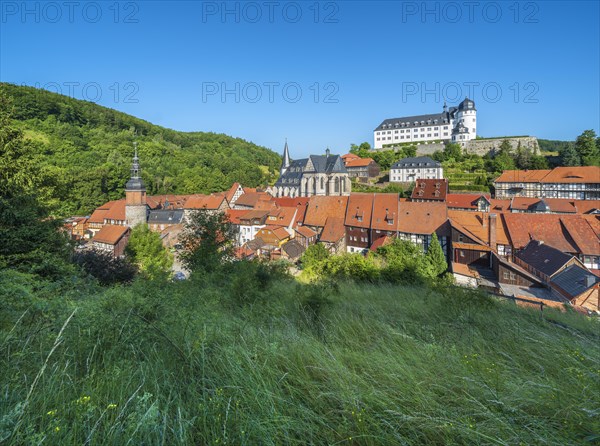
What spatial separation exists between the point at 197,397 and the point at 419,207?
36079mm

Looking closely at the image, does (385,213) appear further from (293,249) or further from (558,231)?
(558,231)

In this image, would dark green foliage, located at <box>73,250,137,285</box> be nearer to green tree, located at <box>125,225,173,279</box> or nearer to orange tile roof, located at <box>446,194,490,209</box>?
green tree, located at <box>125,225,173,279</box>

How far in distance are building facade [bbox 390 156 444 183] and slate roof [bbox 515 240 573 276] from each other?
143 feet

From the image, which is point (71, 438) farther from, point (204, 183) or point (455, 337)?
point (204, 183)

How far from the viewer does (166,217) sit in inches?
2076

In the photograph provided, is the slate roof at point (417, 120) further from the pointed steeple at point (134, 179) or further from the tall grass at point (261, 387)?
the tall grass at point (261, 387)

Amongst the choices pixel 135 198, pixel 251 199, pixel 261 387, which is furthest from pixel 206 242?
pixel 251 199

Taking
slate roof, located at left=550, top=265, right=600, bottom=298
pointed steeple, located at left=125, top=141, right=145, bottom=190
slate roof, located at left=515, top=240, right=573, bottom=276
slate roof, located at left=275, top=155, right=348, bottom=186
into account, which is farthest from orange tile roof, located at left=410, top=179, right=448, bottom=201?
pointed steeple, located at left=125, top=141, right=145, bottom=190

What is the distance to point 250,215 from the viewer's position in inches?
1946

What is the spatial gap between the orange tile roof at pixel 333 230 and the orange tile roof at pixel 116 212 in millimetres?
30510

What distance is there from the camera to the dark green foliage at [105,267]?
52.4 feet


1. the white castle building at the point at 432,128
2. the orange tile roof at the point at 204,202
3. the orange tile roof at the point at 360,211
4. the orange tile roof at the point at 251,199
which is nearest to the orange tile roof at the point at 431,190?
the orange tile roof at the point at 360,211

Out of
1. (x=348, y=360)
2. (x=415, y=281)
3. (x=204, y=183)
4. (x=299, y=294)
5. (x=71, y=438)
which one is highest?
(x=204, y=183)

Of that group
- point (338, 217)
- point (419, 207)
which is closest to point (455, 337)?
point (419, 207)
